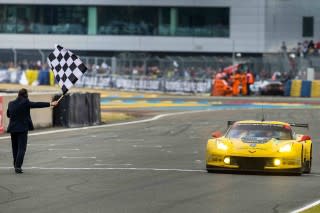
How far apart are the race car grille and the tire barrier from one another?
14563mm

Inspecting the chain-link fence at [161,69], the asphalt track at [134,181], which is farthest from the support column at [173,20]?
the asphalt track at [134,181]

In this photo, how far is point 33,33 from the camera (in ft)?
249

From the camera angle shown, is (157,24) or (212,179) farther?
(157,24)

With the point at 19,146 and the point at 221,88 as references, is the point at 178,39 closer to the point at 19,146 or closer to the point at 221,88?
the point at 221,88

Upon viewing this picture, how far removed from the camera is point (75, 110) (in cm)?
3139

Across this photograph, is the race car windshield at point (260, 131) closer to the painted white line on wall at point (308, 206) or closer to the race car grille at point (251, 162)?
→ the race car grille at point (251, 162)

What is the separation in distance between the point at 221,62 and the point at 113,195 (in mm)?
47279

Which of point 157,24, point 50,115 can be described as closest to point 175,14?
point 157,24

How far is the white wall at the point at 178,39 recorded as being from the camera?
74.8 m

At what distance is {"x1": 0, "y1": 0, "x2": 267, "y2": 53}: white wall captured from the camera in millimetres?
74812

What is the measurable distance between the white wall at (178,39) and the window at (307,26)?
314cm

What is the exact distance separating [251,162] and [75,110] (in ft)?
50.2

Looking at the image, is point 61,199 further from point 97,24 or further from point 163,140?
point 97,24

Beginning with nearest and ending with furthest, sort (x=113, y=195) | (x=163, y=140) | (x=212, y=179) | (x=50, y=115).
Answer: (x=113, y=195)
(x=212, y=179)
(x=163, y=140)
(x=50, y=115)
